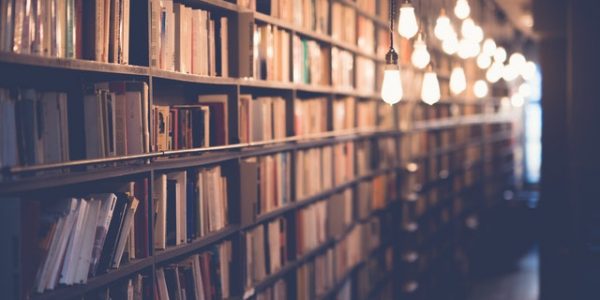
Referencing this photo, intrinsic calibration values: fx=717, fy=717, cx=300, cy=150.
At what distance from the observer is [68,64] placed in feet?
6.51

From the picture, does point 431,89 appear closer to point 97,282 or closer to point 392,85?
point 392,85

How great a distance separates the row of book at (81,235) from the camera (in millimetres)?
1914

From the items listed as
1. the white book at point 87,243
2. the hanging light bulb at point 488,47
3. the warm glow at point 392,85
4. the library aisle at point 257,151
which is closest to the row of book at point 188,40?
the library aisle at point 257,151

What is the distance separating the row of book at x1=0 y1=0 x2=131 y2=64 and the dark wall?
4108mm

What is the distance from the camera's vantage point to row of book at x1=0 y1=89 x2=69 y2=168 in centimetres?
183

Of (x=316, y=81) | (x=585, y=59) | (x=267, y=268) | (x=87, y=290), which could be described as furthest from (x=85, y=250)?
(x=585, y=59)

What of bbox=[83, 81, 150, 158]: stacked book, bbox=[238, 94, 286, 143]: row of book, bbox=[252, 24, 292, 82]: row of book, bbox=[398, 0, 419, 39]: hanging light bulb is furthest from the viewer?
bbox=[252, 24, 292, 82]: row of book

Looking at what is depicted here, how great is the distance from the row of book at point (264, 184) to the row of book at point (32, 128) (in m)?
1.26

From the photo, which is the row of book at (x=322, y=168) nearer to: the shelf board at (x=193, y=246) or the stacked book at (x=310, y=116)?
the stacked book at (x=310, y=116)

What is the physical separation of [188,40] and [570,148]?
12.8 feet

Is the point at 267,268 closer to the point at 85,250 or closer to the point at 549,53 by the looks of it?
the point at 85,250

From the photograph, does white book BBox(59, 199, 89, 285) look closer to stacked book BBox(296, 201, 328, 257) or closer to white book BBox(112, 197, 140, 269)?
white book BBox(112, 197, 140, 269)

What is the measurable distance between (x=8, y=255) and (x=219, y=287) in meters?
1.34

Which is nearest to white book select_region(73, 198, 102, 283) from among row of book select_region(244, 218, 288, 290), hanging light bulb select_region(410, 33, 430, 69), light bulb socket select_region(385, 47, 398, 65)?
row of book select_region(244, 218, 288, 290)
